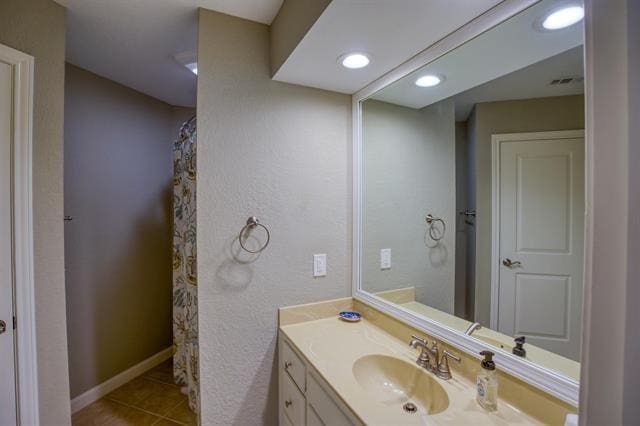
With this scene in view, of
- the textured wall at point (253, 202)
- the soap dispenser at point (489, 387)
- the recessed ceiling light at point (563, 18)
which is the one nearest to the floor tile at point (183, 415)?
the textured wall at point (253, 202)

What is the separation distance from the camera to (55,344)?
133 centimetres

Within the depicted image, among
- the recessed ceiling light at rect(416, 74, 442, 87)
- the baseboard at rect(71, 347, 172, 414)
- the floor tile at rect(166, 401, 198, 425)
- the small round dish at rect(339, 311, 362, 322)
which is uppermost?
the recessed ceiling light at rect(416, 74, 442, 87)

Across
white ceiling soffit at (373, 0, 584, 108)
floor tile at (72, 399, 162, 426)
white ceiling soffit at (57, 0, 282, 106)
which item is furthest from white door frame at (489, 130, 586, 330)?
floor tile at (72, 399, 162, 426)

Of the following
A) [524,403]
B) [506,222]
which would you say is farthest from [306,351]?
[506,222]

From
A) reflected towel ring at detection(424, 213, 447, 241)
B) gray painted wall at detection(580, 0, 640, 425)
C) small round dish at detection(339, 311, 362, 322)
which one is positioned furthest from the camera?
small round dish at detection(339, 311, 362, 322)

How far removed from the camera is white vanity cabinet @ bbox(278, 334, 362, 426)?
39.8 inches

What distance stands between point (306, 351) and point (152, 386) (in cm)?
181

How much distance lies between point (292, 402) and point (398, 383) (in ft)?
1.74

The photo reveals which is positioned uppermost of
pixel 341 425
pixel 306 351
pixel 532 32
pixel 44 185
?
pixel 532 32

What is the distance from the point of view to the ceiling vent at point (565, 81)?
81 cm

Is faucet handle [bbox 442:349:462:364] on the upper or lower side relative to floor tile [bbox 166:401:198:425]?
upper

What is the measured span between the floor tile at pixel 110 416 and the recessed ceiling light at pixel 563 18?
294cm

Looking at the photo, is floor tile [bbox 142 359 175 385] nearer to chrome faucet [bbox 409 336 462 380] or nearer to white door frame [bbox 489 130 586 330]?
chrome faucet [bbox 409 336 462 380]

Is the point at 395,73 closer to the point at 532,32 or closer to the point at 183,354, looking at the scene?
the point at 532,32
